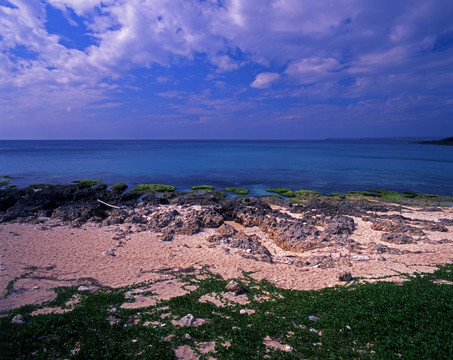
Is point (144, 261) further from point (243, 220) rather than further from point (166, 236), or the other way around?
point (243, 220)

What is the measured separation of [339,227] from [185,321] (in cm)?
1397

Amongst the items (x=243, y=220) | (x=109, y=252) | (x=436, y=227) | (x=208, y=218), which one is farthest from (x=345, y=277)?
(x=436, y=227)

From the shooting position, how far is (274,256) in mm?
14758

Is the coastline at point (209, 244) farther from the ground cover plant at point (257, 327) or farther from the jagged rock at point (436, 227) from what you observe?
the ground cover plant at point (257, 327)

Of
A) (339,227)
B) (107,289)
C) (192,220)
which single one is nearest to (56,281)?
(107,289)

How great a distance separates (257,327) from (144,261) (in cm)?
807

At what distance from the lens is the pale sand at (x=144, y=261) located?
11055 millimetres

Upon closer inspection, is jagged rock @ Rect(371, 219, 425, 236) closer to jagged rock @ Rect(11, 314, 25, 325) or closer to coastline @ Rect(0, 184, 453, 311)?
coastline @ Rect(0, 184, 453, 311)

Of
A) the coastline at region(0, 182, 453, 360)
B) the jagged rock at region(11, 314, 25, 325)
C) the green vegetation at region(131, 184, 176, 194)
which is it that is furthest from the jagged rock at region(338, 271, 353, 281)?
the green vegetation at region(131, 184, 176, 194)

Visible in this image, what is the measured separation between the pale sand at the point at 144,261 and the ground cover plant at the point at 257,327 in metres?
1.41

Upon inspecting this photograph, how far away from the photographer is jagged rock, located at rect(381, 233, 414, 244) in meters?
16.4

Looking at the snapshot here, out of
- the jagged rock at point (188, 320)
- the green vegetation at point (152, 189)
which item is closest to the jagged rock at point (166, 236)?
the jagged rock at point (188, 320)

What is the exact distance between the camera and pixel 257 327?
749 cm

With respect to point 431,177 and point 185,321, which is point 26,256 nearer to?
point 185,321
